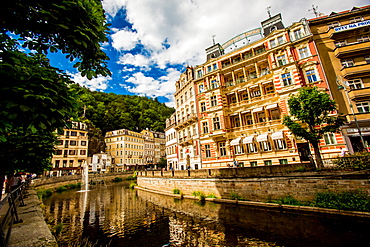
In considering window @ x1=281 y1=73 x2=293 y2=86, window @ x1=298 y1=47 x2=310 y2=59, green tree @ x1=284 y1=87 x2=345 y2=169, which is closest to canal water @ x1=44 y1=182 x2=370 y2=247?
green tree @ x1=284 y1=87 x2=345 y2=169

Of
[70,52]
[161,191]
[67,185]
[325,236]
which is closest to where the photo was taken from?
[70,52]

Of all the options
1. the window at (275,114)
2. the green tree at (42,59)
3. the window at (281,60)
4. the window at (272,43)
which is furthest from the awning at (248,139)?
the green tree at (42,59)

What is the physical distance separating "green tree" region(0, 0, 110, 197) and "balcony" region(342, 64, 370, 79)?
25.2 m

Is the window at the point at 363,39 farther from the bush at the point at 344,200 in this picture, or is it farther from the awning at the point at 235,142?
the bush at the point at 344,200

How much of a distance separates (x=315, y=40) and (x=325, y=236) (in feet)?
74.9

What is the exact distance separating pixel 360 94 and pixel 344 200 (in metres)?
14.1

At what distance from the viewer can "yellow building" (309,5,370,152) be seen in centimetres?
1778

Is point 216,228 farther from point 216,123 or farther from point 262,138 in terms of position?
point 216,123

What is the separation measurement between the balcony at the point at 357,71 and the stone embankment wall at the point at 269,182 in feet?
44.7

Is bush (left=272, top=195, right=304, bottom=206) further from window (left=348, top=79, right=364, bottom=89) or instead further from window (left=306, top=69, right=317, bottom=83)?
window (left=348, top=79, right=364, bottom=89)

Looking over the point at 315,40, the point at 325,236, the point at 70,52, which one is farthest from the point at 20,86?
the point at 315,40

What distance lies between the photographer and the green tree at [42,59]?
3.29 m

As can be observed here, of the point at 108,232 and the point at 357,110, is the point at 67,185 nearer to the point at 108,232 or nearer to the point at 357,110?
the point at 108,232

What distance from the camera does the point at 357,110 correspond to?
60.2ft
